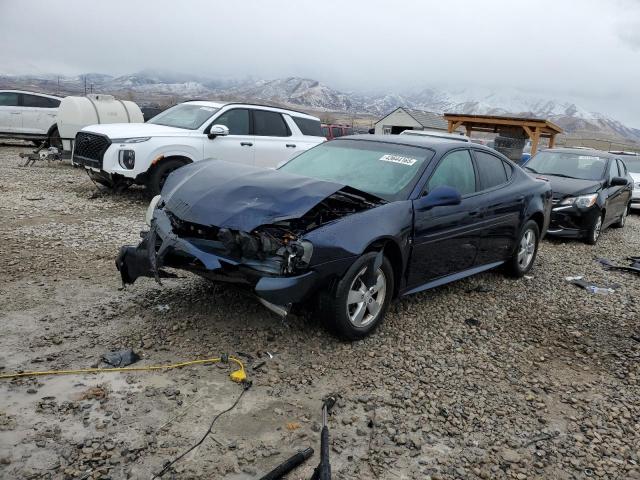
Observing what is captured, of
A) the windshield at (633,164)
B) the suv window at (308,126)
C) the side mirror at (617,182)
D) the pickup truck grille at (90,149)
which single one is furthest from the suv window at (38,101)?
the windshield at (633,164)

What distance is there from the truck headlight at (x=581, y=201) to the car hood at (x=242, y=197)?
20.1ft

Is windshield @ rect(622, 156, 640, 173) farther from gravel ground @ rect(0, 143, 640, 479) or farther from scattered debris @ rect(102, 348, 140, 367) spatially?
A: scattered debris @ rect(102, 348, 140, 367)

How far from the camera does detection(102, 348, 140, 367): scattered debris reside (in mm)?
3566

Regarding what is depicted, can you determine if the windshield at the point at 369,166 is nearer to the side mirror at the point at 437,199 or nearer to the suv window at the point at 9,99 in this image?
the side mirror at the point at 437,199

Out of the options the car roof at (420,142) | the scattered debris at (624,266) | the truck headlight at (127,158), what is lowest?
the scattered debris at (624,266)

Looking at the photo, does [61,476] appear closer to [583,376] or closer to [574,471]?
[574,471]

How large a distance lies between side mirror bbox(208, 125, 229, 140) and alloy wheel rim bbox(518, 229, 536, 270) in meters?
5.35

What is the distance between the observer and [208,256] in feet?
12.3

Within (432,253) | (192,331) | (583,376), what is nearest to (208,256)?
(192,331)

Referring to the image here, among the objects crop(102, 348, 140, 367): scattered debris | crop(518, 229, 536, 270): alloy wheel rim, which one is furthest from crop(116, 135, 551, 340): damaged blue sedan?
crop(518, 229, 536, 270): alloy wheel rim

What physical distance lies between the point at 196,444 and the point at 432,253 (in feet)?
9.00

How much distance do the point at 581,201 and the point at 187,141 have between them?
6.81 m

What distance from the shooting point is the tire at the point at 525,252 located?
6.20 m

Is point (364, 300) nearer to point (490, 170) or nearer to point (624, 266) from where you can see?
point (490, 170)
